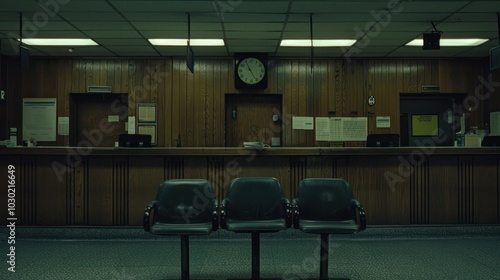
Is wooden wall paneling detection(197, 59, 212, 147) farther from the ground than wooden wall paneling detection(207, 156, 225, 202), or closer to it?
farther from the ground

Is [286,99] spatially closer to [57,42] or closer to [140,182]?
[140,182]

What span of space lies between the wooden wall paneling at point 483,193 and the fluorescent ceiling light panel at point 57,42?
19.9 ft

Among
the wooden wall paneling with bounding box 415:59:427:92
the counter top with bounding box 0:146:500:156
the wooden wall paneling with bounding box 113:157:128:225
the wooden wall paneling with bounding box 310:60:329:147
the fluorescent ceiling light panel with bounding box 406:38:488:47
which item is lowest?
the wooden wall paneling with bounding box 113:157:128:225

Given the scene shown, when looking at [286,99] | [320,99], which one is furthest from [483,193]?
[286,99]

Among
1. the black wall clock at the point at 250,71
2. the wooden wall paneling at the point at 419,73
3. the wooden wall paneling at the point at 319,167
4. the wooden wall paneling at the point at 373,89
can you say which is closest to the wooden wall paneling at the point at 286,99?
the black wall clock at the point at 250,71

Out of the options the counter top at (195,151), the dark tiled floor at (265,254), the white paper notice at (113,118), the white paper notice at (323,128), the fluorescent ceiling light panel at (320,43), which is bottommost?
the dark tiled floor at (265,254)

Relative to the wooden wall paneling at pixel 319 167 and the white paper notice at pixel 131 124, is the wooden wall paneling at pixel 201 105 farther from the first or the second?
the wooden wall paneling at pixel 319 167

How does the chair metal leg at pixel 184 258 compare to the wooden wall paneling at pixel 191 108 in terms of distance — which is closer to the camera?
the chair metal leg at pixel 184 258

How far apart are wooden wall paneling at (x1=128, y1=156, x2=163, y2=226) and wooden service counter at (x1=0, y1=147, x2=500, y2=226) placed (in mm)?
12

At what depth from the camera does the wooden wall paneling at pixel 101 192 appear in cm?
514

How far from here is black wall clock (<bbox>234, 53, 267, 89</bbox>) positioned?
7.71 m

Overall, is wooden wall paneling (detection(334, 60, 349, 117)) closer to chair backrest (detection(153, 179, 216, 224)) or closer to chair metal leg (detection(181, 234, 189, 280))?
chair backrest (detection(153, 179, 216, 224))

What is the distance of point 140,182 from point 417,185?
352cm

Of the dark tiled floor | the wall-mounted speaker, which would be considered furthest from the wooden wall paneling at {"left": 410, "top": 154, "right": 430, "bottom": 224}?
the wall-mounted speaker
